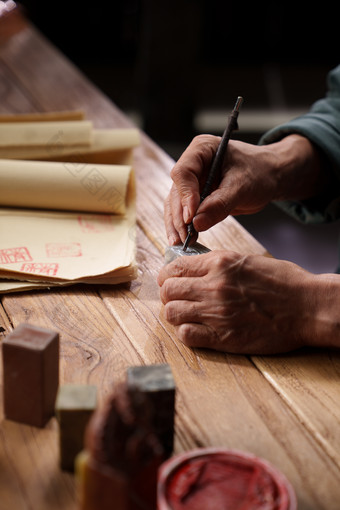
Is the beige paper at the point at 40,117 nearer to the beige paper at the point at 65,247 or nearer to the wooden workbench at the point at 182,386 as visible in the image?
the beige paper at the point at 65,247

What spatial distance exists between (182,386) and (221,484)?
0.92 ft

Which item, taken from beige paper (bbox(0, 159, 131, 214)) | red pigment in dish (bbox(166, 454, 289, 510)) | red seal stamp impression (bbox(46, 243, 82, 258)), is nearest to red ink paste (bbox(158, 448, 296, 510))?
red pigment in dish (bbox(166, 454, 289, 510))

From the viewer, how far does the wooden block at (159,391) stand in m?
0.78

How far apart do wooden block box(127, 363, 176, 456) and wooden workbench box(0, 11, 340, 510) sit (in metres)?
0.05

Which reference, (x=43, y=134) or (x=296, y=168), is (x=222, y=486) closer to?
(x=296, y=168)

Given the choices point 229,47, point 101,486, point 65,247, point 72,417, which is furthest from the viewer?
point 229,47

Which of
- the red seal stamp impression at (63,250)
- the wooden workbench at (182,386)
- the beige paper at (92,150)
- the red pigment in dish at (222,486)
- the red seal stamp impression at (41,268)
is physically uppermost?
the beige paper at (92,150)

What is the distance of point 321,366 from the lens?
108 cm

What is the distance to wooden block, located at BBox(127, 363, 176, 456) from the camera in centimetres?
78

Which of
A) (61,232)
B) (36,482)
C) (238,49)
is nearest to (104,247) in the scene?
(61,232)

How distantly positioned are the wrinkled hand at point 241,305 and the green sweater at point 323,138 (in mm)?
592

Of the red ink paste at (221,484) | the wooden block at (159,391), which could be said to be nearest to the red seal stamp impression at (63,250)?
the wooden block at (159,391)

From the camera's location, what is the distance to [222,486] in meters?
0.72

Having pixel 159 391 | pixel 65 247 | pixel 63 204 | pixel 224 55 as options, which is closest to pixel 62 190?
pixel 63 204
